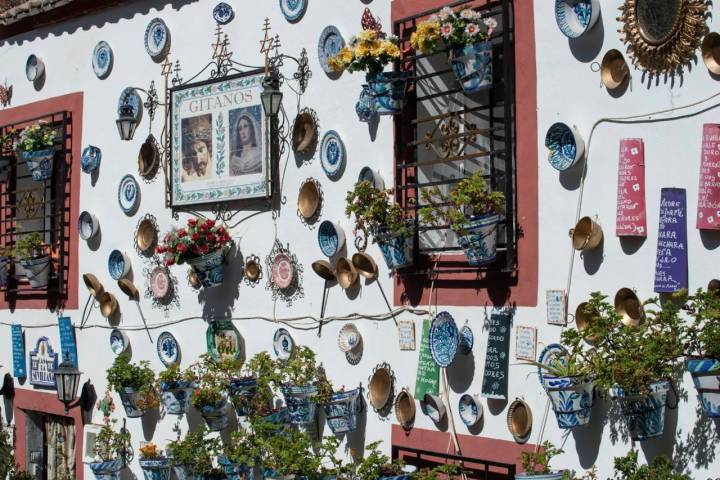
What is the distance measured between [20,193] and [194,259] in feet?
13.1

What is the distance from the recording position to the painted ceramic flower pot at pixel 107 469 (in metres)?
11.6

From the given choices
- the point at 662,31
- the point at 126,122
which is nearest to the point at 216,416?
the point at 126,122

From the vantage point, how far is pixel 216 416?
34.1ft

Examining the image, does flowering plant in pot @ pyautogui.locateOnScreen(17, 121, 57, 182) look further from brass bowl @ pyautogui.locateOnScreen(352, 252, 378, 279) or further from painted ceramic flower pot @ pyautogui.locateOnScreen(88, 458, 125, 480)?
brass bowl @ pyautogui.locateOnScreen(352, 252, 378, 279)

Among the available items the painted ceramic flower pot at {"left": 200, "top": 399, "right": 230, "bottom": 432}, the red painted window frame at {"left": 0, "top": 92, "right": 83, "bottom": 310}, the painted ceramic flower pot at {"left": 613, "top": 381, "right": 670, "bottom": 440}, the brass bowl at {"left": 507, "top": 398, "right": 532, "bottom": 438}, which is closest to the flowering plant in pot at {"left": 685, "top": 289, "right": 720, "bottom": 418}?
the painted ceramic flower pot at {"left": 613, "top": 381, "right": 670, "bottom": 440}

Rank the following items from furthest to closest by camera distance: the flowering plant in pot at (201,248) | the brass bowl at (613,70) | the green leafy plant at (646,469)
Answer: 1. the flowering plant in pot at (201,248)
2. the brass bowl at (613,70)
3. the green leafy plant at (646,469)

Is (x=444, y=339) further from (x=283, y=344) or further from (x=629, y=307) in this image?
(x=283, y=344)

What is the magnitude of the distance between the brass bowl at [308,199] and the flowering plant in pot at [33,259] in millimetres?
3913

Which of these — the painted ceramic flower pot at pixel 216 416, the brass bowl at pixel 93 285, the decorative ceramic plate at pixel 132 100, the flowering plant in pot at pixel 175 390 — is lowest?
the painted ceramic flower pot at pixel 216 416

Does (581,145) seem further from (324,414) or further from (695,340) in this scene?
(324,414)

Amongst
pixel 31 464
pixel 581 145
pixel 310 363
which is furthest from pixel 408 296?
pixel 31 464

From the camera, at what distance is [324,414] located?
383 inches

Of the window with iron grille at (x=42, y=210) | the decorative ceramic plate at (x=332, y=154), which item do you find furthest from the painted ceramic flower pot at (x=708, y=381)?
the window with iron grille at (x=42, y=210)

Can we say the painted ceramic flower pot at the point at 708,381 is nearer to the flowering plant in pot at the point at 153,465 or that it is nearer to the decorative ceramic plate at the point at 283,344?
the decorative ceramic plate at the point at 283,344
